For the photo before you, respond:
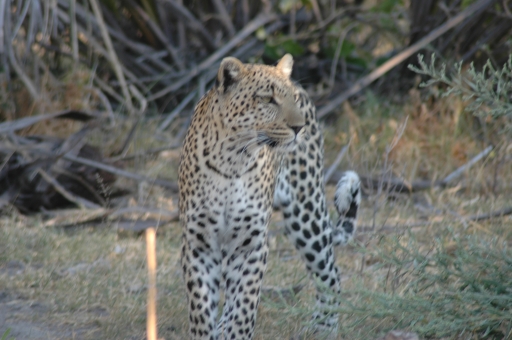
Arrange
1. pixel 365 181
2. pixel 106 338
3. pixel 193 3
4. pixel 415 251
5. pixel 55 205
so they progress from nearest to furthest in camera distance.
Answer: pixel 415 251 → pixel 106 338 → pixel 55 205 → pixel 365 181 → pixel 193 3

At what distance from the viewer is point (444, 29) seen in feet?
25.9

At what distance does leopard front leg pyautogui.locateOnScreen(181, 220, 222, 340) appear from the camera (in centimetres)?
437

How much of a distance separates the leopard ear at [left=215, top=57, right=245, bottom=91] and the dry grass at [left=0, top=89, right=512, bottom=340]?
3.93 ft

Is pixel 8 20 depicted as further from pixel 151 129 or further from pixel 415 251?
pixel 415 251

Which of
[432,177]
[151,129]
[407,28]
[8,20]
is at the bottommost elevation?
[432,177]

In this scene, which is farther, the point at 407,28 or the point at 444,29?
the point at 407,28

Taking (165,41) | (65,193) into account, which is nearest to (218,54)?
(165,41)

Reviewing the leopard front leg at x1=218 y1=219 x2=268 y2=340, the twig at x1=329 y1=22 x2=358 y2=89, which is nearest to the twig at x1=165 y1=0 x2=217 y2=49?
the twig at x1=329 y1=22 x2=358 y2=89

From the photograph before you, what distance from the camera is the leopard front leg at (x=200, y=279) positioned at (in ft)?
14.3

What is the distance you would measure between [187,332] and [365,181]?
10.0ft

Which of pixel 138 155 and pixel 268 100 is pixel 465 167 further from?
pixel 268 100

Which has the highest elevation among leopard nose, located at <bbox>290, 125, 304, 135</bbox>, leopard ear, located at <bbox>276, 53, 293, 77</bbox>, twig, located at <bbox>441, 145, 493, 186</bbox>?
leopard ear, located at <bbox>276, 53, 293, 77</bbox>

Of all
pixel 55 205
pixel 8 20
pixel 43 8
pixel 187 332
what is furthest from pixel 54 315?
pixel 43 8

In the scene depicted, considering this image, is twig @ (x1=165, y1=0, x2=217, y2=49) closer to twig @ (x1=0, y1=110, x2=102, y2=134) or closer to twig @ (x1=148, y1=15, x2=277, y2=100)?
twig @ (x1=148, y1=15, x2=277, y2=100)
